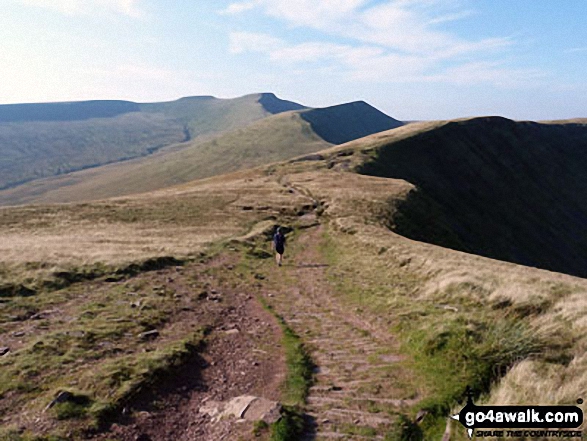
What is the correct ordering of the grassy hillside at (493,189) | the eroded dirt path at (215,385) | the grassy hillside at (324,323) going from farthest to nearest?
the grassy hillside at (493,189) < the grassy hillside at (324,323) < the eroded dirt path at (215,385)

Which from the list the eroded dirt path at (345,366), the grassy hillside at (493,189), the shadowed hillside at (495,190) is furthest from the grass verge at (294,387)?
the shadowed hillside at (495,190)

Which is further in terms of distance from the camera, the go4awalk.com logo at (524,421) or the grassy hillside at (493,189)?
the grassy hillside at (493,189)

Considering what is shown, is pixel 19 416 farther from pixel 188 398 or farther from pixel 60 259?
pixel 60 259

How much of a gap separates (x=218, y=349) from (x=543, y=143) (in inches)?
6261

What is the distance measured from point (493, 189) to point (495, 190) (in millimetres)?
528

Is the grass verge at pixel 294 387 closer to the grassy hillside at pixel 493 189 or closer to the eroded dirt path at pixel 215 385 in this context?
the eroded dirt path at pixel 215 385

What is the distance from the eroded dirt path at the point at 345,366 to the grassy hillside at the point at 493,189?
2771 centimetres

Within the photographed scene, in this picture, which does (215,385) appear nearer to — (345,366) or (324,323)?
(345,366)

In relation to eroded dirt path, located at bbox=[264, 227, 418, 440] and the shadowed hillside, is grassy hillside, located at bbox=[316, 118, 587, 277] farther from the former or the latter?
eroded dirt path, located at bbox=[264, 227, 418, 440]

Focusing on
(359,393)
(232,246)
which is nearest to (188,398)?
(359,393)

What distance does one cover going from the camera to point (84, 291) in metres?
21.2

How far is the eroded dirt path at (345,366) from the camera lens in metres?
9.26

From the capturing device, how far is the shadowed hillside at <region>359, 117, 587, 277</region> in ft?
211

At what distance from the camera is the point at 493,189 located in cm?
10100
